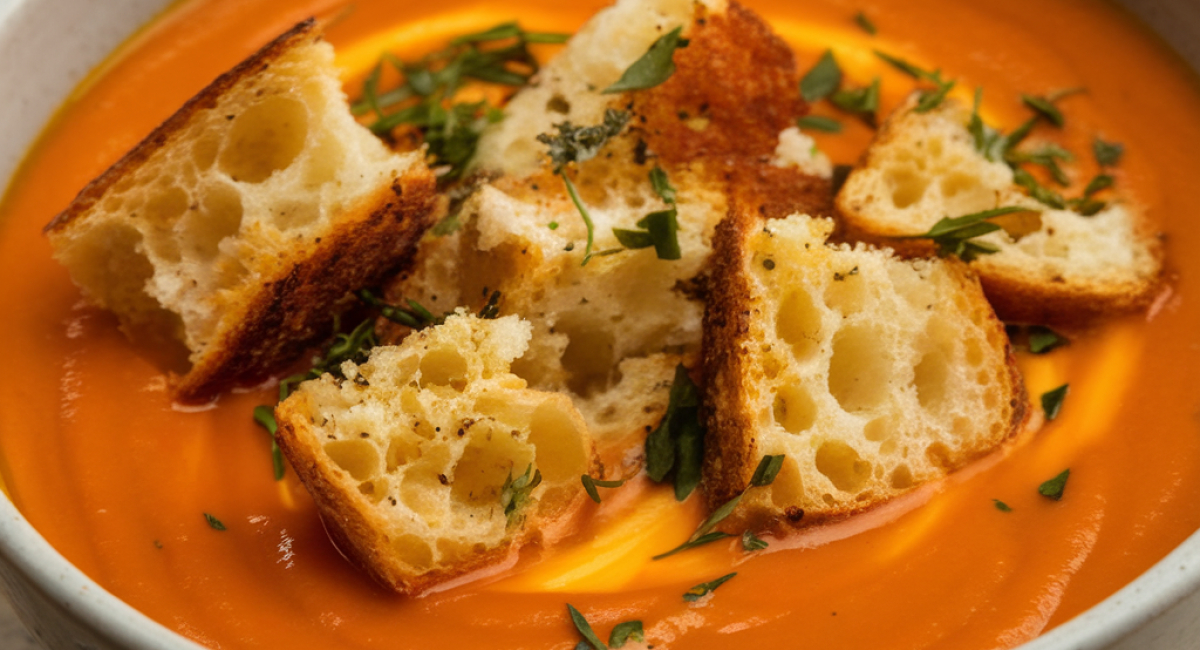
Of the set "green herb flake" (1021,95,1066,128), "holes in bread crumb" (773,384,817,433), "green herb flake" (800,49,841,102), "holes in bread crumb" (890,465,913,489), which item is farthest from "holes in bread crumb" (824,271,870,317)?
"green herb flake" (1021,95,1066,128)

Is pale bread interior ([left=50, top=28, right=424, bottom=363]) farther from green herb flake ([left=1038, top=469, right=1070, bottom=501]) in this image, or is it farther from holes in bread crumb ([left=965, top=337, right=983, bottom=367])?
green herb flake ([left=1038, top=469, right=1070, bottom=501])

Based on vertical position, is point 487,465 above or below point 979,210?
below

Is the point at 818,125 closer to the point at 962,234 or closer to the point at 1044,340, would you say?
the point at 962,234

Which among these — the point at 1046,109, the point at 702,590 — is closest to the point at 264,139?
the point at 702,590

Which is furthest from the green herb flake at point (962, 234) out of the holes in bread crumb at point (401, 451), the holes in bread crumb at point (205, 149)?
the holes in bread crumb at point (205, 149)

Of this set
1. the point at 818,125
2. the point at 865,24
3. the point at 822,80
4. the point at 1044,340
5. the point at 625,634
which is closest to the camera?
the point at 625,634

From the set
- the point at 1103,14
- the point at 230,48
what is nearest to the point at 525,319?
the point at 230,48

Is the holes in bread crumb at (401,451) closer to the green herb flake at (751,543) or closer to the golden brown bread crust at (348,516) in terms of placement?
the golden brown bread crust at (348,516)
